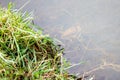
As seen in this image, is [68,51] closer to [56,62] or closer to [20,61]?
[56,62]

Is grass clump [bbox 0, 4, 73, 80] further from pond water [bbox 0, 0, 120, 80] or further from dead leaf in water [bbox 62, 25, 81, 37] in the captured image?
dead leaf in water [bbox 62, 25, 81, 37]

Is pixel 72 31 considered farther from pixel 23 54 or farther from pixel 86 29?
pixel 23 54

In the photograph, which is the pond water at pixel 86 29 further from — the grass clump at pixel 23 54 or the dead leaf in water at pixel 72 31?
the grass clump at pixel 23 54

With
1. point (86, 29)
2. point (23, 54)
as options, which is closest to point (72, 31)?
point (86, 29)

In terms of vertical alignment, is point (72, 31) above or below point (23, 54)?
above

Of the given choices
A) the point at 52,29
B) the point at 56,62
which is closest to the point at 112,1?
the point at 52,29

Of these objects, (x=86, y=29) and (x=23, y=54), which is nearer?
(x=23, y=54)
